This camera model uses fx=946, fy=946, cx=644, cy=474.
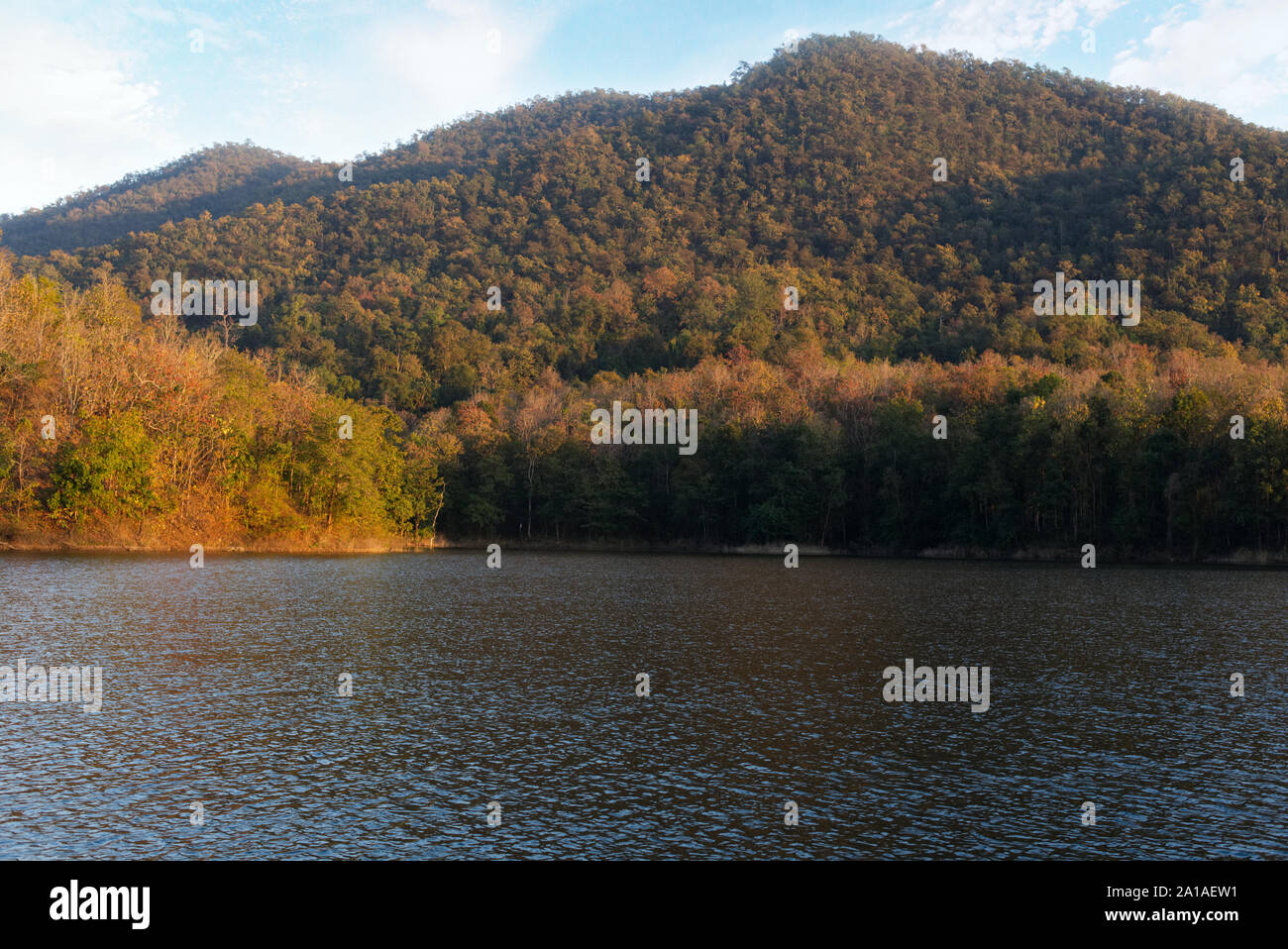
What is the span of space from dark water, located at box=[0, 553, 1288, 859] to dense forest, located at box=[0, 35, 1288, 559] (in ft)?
93.3

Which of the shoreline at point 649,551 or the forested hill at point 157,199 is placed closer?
the shoreline at point 649,551

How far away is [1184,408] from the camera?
58.4 meters

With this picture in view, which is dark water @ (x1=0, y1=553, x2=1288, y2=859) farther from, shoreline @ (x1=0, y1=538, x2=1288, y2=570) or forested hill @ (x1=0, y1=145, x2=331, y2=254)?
forested hill @ (x1=0, y1=145, x2=331, y2=254)

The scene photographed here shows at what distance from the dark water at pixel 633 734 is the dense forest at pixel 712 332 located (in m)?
28.4

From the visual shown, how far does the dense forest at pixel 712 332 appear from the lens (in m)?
58.3

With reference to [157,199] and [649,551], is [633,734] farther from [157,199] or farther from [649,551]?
[157,199]

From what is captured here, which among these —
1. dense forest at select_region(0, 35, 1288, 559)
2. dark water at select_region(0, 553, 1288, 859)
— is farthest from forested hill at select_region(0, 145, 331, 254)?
dark water at select_region(0, 553, 1288, 859)

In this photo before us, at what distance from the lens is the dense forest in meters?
58.3

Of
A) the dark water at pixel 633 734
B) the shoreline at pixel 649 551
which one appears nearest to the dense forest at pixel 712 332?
the shoreline at pixel 649 551

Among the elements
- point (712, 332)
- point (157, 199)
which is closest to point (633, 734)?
point (712, 332)

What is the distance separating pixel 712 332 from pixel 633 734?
103 metres

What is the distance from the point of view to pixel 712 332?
11581 cm

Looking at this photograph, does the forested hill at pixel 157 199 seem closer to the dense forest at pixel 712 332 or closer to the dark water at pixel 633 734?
the dense forest at pixel 712 332

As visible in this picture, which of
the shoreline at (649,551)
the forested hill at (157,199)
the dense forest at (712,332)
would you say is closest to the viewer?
the shoreline at (649,551)
